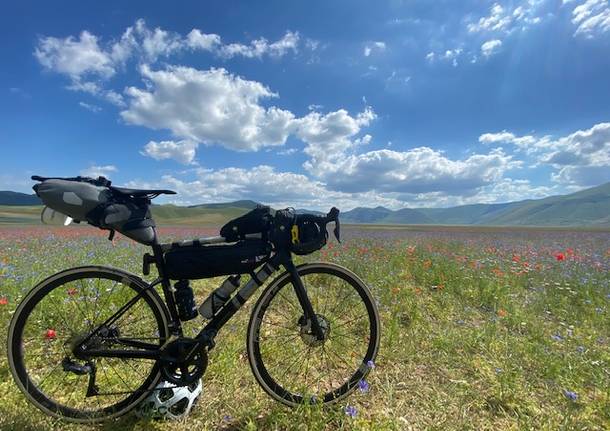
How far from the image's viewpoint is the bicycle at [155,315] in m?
3.01

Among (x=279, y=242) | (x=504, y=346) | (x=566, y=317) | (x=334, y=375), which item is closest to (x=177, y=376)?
(x=279, y=242)

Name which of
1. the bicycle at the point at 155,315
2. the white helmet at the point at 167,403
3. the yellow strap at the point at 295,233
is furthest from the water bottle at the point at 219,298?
the white helmet at the point at 167,403

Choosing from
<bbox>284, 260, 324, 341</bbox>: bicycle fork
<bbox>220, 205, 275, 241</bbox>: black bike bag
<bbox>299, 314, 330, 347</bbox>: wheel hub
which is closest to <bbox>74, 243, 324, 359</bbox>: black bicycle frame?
<bbox>284, 260, 324, 341</bbox>: bicycle fork

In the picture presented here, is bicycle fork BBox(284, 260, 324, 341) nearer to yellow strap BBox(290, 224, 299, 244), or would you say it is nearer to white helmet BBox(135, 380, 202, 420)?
yellow strap BBox(290, 224, 299, 244)

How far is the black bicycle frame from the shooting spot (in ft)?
Answer: 10.0

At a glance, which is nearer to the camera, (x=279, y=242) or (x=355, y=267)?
(x=279, y=242)

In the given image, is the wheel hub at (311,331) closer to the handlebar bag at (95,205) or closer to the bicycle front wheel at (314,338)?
the bicycle front wheel at (314,338)

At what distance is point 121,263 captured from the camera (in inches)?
322

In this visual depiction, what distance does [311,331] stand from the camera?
3.40 m

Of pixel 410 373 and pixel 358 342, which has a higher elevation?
pixel 358 342

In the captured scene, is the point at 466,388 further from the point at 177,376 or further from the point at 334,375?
the point at 177,376

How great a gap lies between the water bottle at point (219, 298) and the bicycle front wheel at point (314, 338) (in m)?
0.30

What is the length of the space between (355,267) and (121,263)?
5.85 metres

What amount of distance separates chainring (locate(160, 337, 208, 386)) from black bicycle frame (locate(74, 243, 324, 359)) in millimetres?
35
